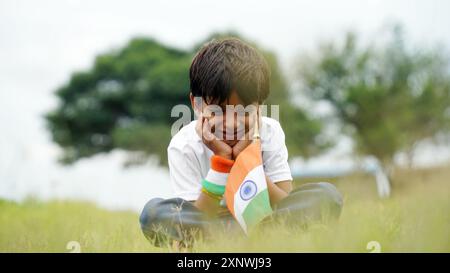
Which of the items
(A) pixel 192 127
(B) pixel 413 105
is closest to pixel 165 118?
(B) pixel 413 105

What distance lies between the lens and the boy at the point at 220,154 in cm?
306

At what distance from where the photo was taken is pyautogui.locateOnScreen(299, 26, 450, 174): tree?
22578 millimetres

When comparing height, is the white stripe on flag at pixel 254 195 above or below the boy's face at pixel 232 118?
below

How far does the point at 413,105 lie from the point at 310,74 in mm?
4347

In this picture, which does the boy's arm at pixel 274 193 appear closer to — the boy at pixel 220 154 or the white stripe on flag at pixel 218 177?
the boy at pixel 220 154

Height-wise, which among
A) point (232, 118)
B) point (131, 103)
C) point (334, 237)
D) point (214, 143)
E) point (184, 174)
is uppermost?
point (131, 103)

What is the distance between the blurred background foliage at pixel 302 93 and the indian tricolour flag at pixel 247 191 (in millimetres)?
18823

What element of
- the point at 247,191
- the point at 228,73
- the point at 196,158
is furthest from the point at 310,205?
the point at 228,73

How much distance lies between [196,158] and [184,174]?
123mm

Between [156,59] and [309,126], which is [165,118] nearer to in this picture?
[156,59]

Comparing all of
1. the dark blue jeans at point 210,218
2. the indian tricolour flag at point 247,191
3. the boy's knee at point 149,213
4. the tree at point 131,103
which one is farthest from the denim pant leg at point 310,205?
the tree at point 131,103

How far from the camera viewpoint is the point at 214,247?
2689 mm

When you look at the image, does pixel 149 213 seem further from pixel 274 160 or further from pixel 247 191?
pixel 274 160

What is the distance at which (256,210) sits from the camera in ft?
9.87
